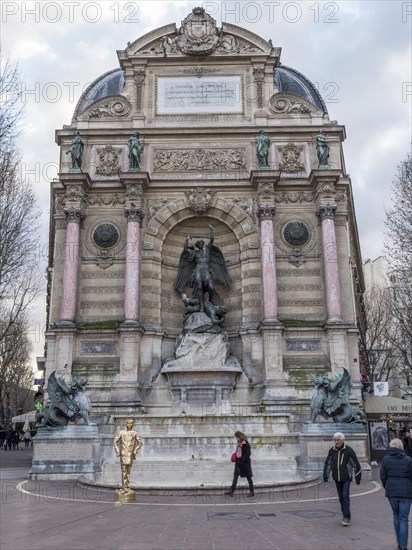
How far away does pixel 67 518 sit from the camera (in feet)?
34.1

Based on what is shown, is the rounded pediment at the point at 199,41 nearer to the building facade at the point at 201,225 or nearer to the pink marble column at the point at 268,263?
the building facade at the point at 201,225

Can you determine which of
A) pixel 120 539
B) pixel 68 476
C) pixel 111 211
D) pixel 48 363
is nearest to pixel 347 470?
pixel 120 539

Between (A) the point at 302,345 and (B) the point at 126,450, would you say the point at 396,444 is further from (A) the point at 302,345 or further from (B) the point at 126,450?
(A) the point at 302,345

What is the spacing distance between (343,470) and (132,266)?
56.3 ft

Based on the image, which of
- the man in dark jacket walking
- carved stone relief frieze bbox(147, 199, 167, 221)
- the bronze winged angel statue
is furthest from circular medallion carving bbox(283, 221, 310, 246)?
the man in dark jacket walking

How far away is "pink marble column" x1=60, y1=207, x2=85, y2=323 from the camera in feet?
82.0

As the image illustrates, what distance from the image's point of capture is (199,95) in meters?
29.2

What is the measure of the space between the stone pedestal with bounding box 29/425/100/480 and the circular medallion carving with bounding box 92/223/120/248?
35.5ft

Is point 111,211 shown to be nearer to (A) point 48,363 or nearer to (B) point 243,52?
(A) point 48,363

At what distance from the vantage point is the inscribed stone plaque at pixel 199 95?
94.8ft

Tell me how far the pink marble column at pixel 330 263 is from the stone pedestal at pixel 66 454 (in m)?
12.1

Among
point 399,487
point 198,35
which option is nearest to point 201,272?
point 198,35

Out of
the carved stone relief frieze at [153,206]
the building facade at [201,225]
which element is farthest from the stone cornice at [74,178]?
the carved stone relief frieze at [153,206]

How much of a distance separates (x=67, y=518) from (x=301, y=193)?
2028 cm
